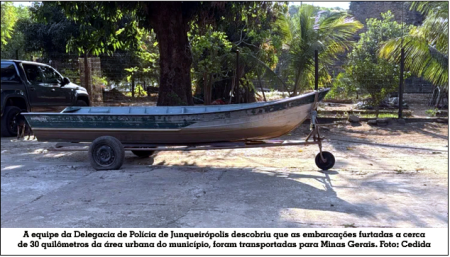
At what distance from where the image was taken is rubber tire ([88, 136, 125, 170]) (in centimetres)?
746

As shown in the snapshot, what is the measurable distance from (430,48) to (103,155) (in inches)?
402

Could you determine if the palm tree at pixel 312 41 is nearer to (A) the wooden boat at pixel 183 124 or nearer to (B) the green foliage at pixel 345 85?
(B) the green foliage at pixel 345 85

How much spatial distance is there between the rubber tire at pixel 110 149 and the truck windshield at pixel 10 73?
13.8ft

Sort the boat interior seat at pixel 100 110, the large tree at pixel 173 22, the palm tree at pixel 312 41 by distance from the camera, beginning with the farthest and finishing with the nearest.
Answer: the palm tree at pixel 312 41 < the large tree at pixel 173 22 < the boat interior seat at pixel 100 110

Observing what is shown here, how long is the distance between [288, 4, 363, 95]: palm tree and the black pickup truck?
23.3 feet

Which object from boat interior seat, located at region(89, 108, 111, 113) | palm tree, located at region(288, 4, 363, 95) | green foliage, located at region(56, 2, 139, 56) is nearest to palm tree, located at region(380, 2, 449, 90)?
palm tree, located at region(288, 4, 363, 95)

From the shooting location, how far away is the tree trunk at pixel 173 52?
10938 millimetres

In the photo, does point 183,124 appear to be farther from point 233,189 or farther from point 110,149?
point 233,189

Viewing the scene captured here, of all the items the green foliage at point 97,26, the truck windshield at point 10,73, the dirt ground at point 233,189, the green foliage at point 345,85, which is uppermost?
the green foliage at point 97,26

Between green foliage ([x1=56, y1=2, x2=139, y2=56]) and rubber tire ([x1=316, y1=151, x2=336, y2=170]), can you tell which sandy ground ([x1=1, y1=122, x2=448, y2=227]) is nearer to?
rubber tire ([x1=316, y1=151, x2=336, y2=170])

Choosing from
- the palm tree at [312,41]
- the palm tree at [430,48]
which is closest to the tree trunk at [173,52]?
the palm tree at [312,41]

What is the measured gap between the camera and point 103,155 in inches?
298

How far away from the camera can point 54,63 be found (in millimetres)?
15844

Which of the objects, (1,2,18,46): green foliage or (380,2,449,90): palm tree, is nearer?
(1,2,18,46): green foliage
